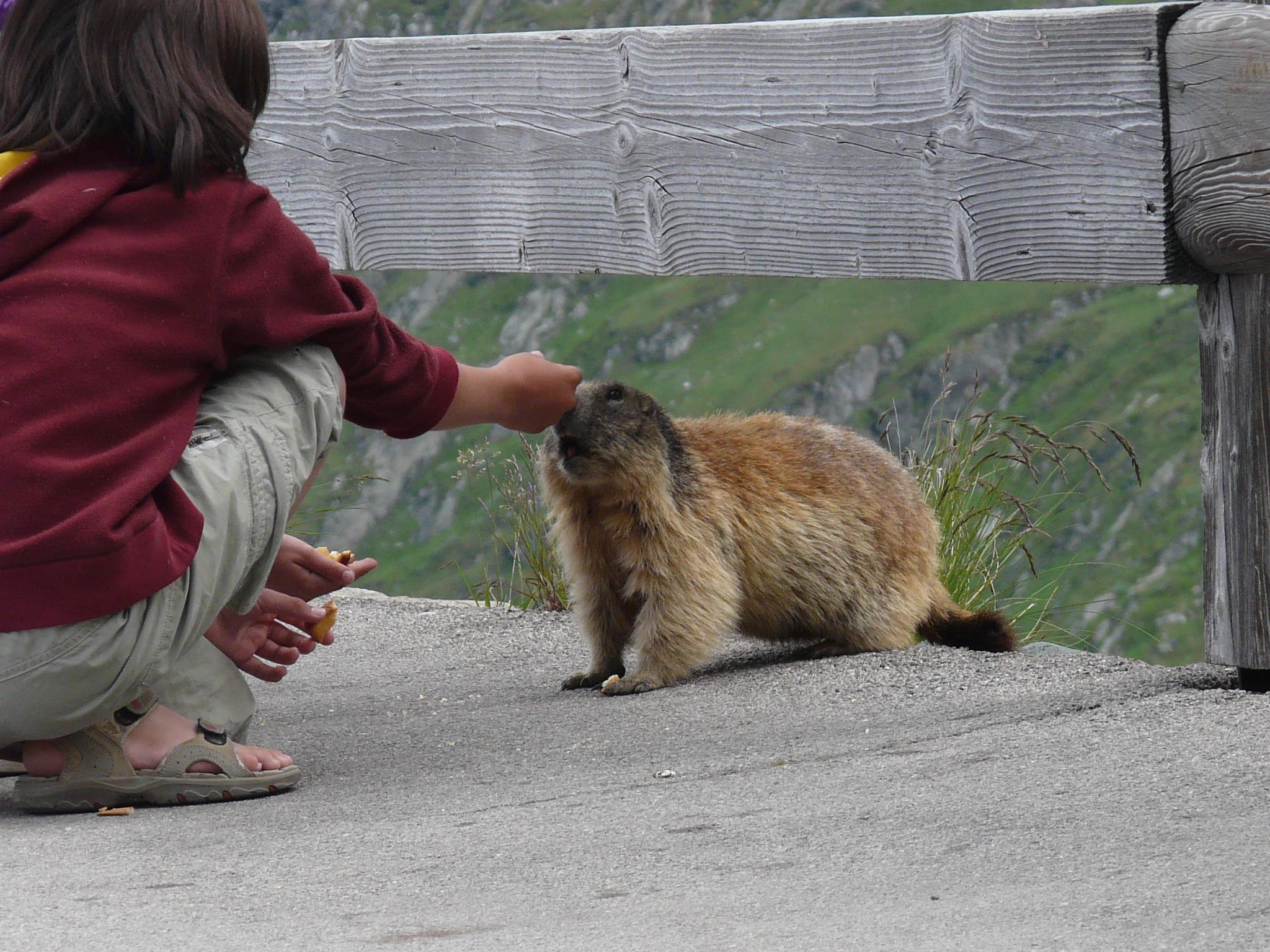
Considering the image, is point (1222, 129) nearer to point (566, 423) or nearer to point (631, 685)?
point (566, 423)

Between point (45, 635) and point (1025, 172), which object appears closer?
point (45, 635)

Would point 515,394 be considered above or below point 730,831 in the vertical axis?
above

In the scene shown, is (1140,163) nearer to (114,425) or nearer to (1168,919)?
(1168,919)

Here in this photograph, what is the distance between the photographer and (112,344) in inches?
111

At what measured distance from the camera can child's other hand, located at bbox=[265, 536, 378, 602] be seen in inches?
136

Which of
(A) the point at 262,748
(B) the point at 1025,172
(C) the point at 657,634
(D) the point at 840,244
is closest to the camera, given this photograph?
(A) the point at 262,748

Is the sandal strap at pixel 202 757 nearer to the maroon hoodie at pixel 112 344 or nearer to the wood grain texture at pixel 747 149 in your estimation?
the maroon hoodie at pixel 112 344

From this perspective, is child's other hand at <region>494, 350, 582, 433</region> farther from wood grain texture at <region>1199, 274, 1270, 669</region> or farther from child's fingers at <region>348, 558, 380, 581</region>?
wood grain texture at <region>1199, 274, 1270, 669</region>

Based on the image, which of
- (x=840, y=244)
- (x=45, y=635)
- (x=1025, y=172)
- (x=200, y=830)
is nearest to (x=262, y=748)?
(x=200, y=830)

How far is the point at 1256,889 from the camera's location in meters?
2.27

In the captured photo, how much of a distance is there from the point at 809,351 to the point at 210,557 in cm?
9212

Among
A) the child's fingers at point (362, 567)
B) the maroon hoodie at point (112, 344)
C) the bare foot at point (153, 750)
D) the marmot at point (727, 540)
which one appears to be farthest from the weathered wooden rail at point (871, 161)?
the bare foot at point (153, 750)

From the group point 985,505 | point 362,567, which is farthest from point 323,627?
point 985,505

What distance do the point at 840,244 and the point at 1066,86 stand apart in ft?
2.13
